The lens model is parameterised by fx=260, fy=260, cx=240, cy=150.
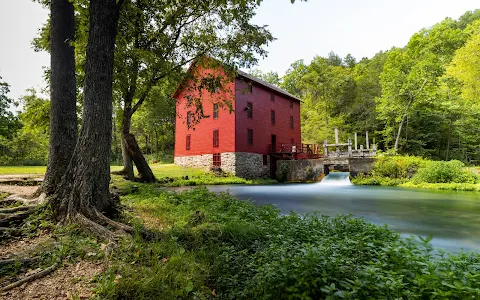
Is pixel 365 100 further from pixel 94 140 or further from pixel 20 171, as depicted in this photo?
pixel 20 171

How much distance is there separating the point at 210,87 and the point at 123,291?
10.2 metres

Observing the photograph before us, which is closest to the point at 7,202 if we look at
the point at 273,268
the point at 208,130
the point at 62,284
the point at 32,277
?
the point at 32,277

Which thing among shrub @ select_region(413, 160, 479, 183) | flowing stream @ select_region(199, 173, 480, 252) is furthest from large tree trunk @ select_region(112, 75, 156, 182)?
shrub @ select_region(413, 160, 479, 183)

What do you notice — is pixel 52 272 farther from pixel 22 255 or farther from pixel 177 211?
pixel 177 211

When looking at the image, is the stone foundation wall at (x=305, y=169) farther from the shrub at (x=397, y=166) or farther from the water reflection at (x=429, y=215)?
the water reflection at (x=429, y=215)

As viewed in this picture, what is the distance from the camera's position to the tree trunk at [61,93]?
5.62 meters

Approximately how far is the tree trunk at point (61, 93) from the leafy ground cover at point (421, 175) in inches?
663

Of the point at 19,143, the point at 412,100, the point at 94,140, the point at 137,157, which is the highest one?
the point at 412,100

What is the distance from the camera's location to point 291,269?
9.09 feet

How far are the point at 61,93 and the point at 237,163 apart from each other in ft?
49.0

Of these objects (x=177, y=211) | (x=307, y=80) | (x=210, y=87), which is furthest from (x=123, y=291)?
(x=307, y=80)

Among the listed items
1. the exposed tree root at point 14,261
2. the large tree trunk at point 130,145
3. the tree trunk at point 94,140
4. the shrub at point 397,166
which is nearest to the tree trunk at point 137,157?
the large tree trunk at point 130,145

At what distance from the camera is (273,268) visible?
2.80 meters

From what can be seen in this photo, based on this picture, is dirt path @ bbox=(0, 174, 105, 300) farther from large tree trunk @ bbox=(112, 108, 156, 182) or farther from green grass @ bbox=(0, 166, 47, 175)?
green grass @ bbox=(0, 166, 47, 175)
